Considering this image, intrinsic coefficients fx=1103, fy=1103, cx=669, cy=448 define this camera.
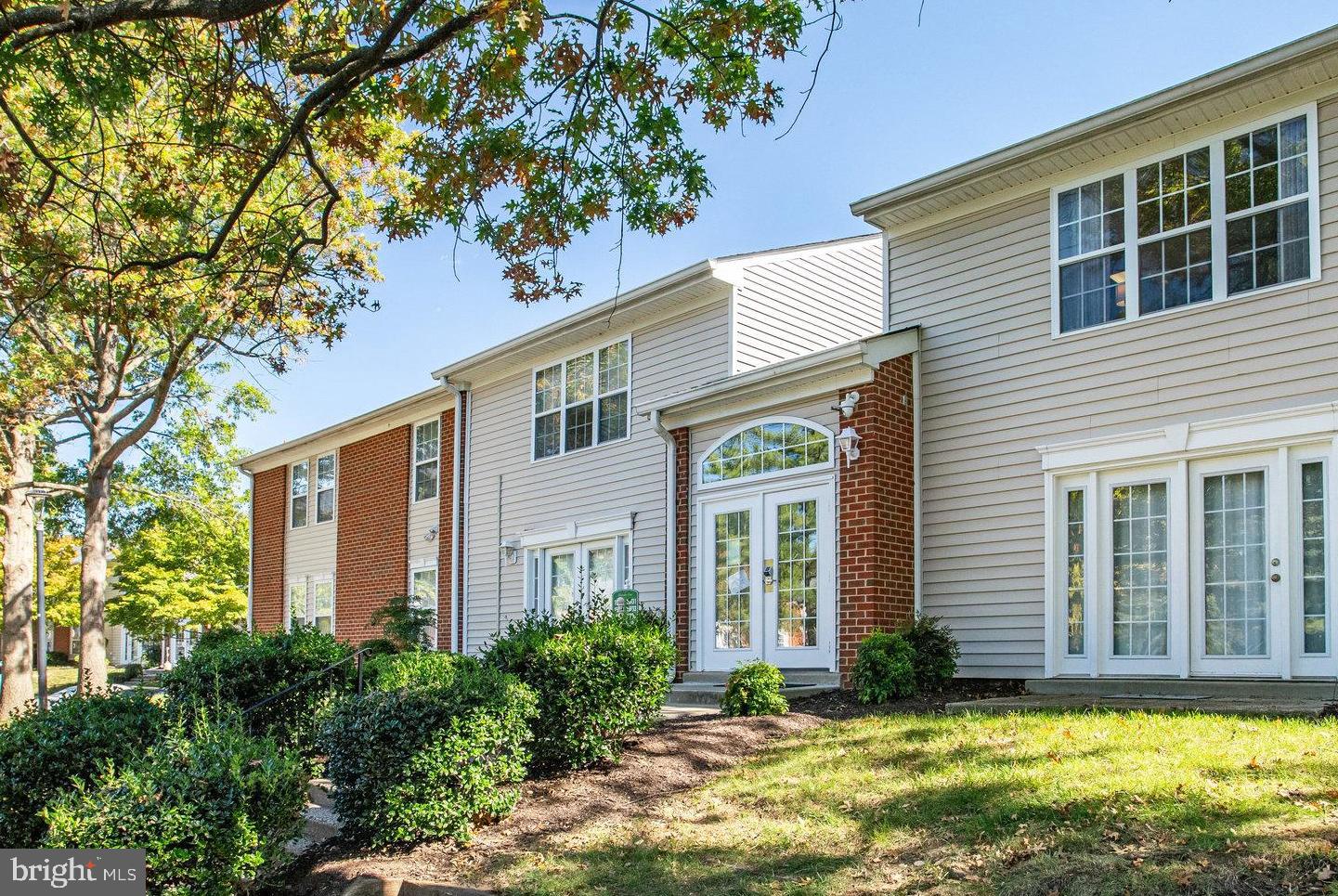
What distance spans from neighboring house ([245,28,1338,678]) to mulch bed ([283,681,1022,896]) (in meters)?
1.60

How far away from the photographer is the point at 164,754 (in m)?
6.75

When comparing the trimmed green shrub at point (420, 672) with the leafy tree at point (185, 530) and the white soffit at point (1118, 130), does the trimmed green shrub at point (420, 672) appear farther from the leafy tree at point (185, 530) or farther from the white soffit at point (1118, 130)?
the leafy tree at point (185, 530)

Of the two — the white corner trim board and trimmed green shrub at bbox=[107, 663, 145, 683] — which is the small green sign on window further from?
trimmed green shrub at bbox=[107, 663, 145, 683]

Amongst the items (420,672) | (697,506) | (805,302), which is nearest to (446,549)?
(697,506)

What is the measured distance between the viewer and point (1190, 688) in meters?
8.97

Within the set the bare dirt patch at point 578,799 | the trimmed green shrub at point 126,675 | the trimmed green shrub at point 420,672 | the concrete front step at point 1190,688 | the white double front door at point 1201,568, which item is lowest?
the trimmed green shrub at point 126,675

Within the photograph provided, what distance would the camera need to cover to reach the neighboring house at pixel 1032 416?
30.0 feet

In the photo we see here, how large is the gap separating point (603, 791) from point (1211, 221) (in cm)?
710

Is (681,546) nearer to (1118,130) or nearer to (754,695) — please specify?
(754,695)

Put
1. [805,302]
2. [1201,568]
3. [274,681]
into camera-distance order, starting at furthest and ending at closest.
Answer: [805,302] → [274,681] → [1201,568]

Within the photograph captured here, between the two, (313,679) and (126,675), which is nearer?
(313,679)

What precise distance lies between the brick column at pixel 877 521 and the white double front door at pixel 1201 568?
5.31ft

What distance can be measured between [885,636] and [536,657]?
3.65 meters

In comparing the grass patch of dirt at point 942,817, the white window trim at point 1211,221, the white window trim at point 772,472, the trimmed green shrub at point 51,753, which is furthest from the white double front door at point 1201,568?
Result: the trimmed green shrub at point 51,753
